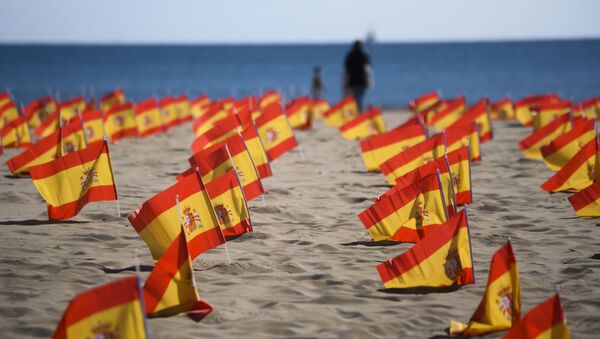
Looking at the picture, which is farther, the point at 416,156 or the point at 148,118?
the point at 148,118

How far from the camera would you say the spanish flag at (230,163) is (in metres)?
9.33

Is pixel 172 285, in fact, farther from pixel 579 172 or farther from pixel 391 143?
pixel 391 143

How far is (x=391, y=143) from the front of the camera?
12.1 meters

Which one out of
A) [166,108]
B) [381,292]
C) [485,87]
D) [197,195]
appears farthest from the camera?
[485,87]

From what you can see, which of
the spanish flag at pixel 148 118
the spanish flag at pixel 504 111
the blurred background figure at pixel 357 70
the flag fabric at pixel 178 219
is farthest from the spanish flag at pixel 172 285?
the spanish flag at pixel 504 111

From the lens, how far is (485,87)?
186 ft

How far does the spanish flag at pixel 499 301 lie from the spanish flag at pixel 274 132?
673cm

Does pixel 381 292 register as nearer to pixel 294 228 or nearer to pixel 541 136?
pixel 294 228

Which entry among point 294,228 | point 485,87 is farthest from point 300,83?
point 294,228

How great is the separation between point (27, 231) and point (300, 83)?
59.5 meters

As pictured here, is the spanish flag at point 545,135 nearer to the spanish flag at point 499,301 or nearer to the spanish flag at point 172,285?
the spanish flag at point 499,301

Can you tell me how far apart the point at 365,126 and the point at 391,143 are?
5.71m

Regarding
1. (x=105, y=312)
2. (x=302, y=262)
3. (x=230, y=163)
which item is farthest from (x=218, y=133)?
(x=105, y=312)

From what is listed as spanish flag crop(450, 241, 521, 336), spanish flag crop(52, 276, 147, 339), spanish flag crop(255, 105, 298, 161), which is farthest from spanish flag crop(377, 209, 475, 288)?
spanish flag crop(255, 105, 298, 161)
